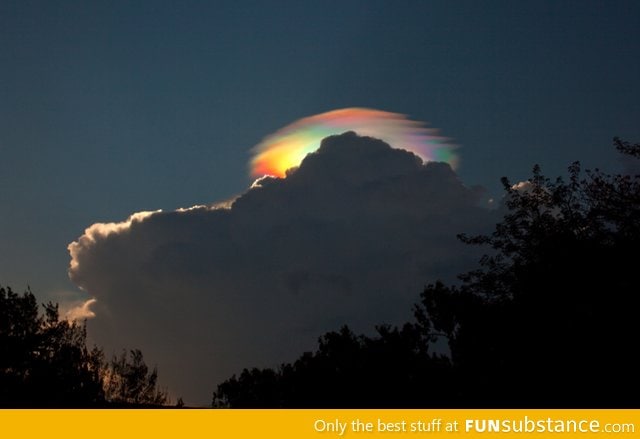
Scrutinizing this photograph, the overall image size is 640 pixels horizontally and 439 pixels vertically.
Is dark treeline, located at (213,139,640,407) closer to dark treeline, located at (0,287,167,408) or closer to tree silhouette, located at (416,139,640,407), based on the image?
tree silhouette, located at (416,139,640,407)

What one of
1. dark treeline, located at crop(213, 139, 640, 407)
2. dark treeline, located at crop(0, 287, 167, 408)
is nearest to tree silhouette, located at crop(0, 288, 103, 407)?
dark treeline, located at crop(0, 287, 167, 408)

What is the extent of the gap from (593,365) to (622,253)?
5094 mm

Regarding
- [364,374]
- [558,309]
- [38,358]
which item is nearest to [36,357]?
[38,358]

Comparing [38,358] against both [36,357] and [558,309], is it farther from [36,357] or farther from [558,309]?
[558,309]

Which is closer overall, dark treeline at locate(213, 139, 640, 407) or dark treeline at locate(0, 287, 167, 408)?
dark treeline at locate(213, 139, 640, 407)

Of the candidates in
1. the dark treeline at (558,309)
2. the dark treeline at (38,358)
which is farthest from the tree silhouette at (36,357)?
the dark treeline at (558,309)

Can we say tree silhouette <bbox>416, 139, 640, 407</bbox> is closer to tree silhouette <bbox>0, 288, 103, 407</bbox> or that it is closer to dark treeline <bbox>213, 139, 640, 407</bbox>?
dark treeline <bbox>213, 139, 640, 407</bbox>

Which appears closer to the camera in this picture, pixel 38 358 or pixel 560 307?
pixel 560 307

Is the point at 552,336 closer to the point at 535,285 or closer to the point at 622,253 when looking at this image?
the point at 535,285

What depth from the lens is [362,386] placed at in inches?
2763

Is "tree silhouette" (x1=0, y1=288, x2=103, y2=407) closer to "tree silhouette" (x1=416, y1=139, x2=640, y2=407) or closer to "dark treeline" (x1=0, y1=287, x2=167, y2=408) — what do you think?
"dark treeline" (x1=0, y1=287, x2=167, y2=408)

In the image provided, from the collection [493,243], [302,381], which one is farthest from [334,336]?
[493,243]

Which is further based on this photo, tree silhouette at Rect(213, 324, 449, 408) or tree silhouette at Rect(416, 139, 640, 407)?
tree silhouette at Rect(213, 324, 449, 408)

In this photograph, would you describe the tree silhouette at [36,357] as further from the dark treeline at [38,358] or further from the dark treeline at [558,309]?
the dark treeline at [558,309]
